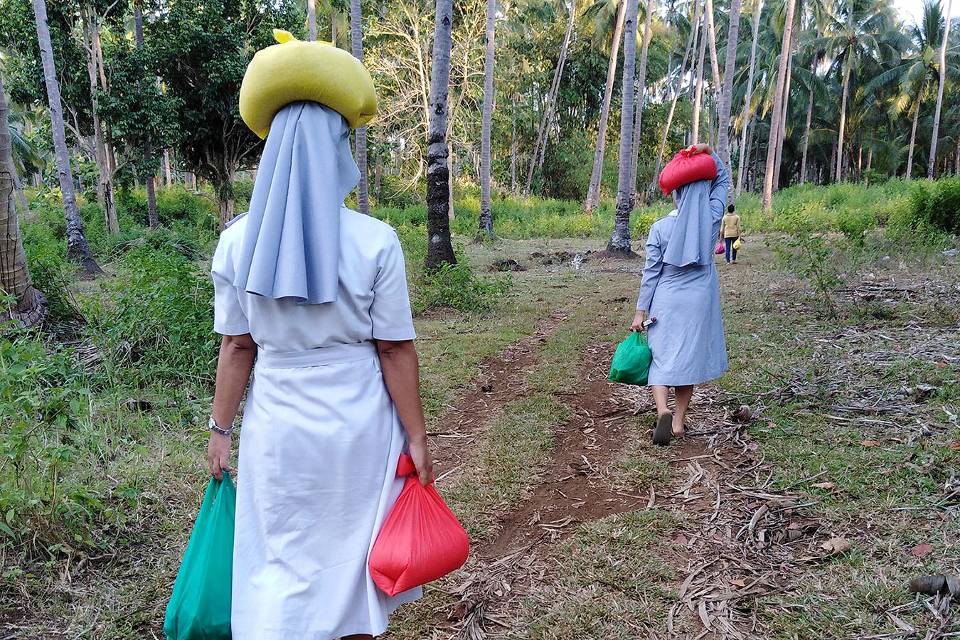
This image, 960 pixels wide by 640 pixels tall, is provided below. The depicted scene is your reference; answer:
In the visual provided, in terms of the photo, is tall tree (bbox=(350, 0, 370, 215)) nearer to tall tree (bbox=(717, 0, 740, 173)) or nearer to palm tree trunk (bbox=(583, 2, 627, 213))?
tall tree (bbox=(717, 0, 740, 173))

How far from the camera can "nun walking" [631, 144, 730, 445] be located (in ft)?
13.0

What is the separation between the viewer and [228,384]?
1830 millimetres

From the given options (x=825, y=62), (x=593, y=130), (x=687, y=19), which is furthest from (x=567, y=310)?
(x=825, y=62)

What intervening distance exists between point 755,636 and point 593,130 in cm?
3526

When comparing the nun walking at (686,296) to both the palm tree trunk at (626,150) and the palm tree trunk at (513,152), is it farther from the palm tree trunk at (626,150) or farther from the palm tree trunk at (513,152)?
the palm tree trunk at (513,152)

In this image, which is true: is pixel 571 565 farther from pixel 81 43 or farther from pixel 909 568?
pixel 81 43

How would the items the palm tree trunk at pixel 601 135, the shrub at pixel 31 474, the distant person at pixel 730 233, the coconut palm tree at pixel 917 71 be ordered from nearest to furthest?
the shrub at pixel 31 474 < the distant person at pixel 730 233 < the palm tree trunk at pixel 601 135 < the coconut palm tree at pixel 917 71

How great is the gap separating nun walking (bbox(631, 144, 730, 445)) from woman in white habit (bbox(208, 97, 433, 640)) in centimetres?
265

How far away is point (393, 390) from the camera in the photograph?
1.80 m

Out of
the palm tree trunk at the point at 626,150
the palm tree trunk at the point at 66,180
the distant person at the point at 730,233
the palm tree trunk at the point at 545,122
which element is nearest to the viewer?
the palm tree trunk at the point at 66,180

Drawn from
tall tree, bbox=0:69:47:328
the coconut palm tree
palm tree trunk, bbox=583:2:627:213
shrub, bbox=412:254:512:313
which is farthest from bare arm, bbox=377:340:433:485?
the coconut palm tree

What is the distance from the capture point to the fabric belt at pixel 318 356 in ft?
5.65

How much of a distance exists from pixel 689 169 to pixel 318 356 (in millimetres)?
2988

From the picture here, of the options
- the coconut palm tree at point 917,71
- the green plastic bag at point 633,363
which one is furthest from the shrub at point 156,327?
the coconut palm tree at point 917,71
